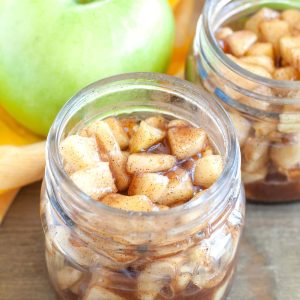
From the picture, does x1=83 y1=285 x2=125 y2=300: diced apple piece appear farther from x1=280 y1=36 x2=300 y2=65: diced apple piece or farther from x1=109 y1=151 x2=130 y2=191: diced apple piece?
x1=280 y1=36 x2=300 y2=65: diced apple piece

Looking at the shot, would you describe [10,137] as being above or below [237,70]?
below

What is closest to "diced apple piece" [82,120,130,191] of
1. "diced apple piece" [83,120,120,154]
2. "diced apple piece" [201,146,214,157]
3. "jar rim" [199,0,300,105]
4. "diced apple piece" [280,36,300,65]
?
"diced apple piece" [83,120,120,154]

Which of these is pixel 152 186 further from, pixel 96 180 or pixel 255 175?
pixel 255 175

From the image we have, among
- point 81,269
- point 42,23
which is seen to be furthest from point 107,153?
point 42,23

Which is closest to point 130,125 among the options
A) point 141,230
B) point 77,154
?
point 77,154

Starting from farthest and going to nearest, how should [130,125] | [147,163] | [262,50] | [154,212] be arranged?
[262,50] → [130,125] → [147,163] → [154,212]
